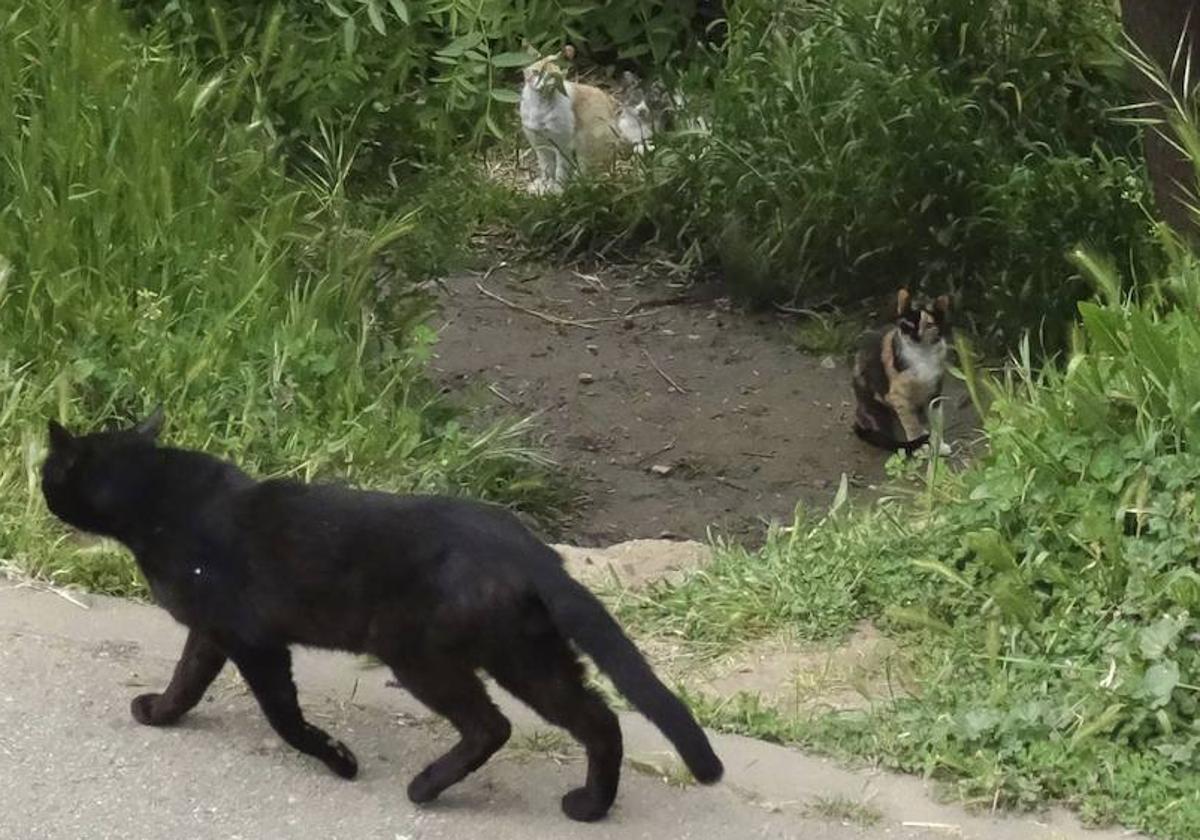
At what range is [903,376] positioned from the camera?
7988 millimetres

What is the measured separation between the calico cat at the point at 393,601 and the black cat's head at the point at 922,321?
454 centimetres

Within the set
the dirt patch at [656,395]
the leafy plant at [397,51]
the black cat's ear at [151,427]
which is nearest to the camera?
the black cat's ear at [151,427]

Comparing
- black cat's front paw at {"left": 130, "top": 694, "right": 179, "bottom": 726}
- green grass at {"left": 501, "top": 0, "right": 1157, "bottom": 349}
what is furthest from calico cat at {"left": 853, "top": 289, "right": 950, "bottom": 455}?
black cat's front paw at {"left": 130, "top": 694, "right": 179, "bottom": 726}

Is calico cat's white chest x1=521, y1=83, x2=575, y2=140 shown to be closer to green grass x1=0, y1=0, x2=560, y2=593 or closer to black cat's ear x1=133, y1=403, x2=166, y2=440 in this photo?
green grass x1=0, y1=0, x2=560, y2=593

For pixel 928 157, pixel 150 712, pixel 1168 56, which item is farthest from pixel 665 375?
pixel 150 712

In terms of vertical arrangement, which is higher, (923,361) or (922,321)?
(922,321)

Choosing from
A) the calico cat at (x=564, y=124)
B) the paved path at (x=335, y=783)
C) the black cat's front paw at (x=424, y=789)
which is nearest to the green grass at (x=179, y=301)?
the paved path at (x=335, y=783)

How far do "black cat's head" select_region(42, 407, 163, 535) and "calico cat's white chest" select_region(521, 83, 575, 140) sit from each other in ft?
20.6

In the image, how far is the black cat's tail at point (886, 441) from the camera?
26.6ft

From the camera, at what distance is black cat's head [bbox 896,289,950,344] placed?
7984mm

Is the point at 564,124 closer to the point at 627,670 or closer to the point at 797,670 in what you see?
the point at 797,670

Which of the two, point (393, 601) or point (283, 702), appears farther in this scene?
point (283, 702)

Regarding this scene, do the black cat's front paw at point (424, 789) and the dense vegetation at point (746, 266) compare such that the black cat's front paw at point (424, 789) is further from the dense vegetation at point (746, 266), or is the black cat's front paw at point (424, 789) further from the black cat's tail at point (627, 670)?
the dense vegetation at point (746, 266)

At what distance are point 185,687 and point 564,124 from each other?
6616 millimetres
